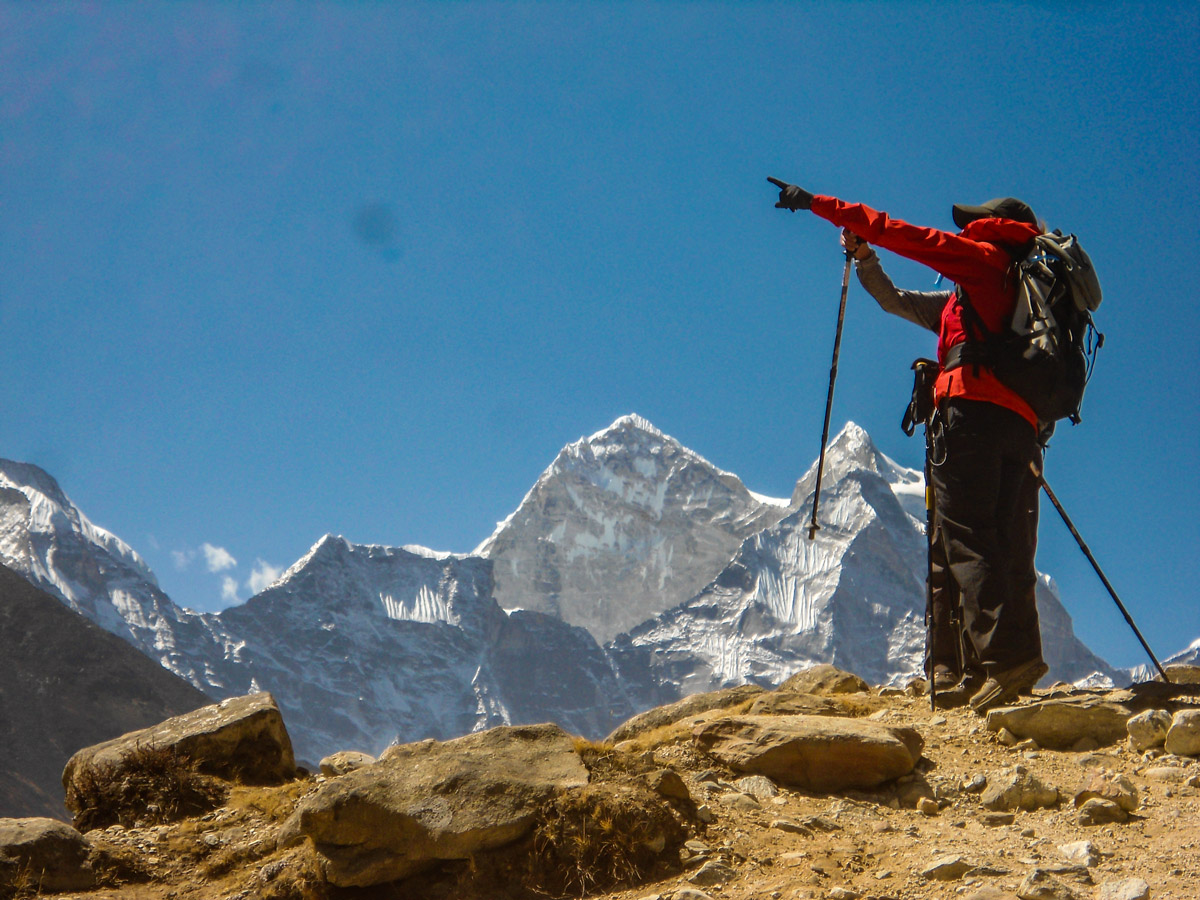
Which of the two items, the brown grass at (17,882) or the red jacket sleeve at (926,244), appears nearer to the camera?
the brown grass at (17,882)

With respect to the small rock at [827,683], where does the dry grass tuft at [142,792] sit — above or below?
below

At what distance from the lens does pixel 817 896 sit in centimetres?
457

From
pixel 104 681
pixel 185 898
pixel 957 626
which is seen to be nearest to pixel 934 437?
pixel 957 626

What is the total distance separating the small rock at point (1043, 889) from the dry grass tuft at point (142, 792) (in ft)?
16.1

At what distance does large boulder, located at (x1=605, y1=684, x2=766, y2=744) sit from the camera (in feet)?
28.8

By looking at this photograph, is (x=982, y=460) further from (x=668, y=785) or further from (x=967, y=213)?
(x=668, y=785)

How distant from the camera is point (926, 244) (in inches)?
282

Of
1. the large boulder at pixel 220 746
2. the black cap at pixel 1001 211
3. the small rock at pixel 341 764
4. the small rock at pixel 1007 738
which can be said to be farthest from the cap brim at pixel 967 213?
the large boulder at pixel 220 746

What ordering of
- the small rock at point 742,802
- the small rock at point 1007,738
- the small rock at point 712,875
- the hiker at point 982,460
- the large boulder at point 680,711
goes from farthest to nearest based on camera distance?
the large boulder at point 680,711 → the hiker at point 982,460 → the small rock at point 1007,738 → the small rock at point 742,802 → the small rock at point 712,875

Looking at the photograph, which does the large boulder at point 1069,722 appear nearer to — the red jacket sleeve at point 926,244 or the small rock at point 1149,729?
the small rock at point 1149,729

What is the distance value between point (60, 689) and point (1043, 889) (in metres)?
139

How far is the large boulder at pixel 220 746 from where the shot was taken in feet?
23.0

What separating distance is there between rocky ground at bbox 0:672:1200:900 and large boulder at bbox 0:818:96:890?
0.06 meters

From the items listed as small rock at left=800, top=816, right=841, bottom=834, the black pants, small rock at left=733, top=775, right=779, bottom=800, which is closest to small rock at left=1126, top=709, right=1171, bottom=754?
the black pants
